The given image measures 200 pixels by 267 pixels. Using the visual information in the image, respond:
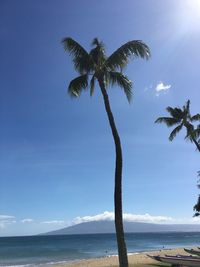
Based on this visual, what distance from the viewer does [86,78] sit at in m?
14.8

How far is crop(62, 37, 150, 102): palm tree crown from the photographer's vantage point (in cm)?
1423

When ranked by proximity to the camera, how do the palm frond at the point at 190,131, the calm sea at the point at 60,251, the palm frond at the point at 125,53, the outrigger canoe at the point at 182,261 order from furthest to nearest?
the calm sea at the point at 60,251, the palm frond at the point at 190,131, the outrigger canoe at the point at 182,261, the palm frond at the point at 125,53

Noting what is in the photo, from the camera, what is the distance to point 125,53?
560 inches

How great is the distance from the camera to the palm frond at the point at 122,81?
14188mm

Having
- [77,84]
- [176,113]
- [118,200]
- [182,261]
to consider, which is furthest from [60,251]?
[118,200]

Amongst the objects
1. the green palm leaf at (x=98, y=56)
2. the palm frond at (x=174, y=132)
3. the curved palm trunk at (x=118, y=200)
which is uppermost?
the palm frond at (x=174, y=132)

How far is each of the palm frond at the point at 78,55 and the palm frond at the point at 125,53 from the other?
2.94 ft

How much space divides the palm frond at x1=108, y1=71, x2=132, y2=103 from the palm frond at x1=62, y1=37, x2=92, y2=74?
969 mm

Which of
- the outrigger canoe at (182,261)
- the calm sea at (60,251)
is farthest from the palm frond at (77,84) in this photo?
the calm sea at (60,251)

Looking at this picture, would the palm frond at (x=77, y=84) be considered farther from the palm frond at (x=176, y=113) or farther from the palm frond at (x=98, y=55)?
the palm frond at (x=176, y=113)

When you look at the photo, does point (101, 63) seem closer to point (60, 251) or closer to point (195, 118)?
point (195, 118)

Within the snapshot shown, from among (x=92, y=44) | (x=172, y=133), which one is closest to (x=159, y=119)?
(x=172, y=133)

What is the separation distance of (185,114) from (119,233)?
1698 centimetres

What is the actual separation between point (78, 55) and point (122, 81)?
6.76 ft
